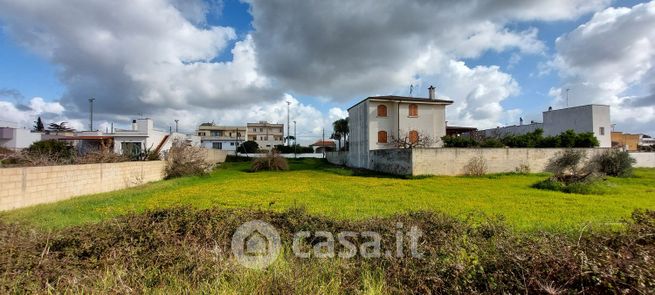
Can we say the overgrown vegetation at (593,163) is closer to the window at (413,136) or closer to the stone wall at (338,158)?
the window at (413,136)

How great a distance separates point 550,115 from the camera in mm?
35688

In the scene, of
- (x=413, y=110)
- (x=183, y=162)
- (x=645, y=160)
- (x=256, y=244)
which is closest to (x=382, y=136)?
(x=413, y=110)

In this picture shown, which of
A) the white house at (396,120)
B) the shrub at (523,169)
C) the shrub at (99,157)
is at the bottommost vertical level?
the shrub at (523,169)

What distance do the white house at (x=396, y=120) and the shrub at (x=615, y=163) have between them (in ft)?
36.5

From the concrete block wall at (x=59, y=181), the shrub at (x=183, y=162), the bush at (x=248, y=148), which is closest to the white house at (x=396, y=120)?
the shrub at (x=183, y=162)

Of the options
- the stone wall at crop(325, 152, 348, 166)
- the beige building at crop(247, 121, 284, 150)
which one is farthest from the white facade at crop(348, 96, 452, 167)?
the beige building at crop(247, 121, 284, 150)

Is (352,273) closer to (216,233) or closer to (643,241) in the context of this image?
(216,233)

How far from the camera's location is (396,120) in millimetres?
27391

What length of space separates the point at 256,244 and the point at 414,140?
2488 centimetres

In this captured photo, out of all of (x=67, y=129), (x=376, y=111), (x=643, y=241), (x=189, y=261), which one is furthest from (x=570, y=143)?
(x=67, y=129)

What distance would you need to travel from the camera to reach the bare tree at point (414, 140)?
26.3 m

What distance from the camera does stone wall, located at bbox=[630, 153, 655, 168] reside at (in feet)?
86.3

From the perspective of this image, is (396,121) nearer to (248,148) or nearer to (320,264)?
(320,264)

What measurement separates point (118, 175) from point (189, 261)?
13.7 meters
